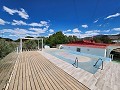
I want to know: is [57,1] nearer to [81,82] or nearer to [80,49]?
[80,49]

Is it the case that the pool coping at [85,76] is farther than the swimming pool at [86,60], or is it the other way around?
the swimming pool at [86,60]

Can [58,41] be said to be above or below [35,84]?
above

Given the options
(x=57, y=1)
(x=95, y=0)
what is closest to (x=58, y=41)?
(x=57, y=1)

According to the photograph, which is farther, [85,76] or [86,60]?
[86,60]

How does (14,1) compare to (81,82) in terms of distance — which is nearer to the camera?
(81,82)

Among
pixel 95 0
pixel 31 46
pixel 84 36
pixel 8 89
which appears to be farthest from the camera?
pixel 84 36

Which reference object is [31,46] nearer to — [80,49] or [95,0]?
[80,49]

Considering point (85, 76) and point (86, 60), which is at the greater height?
point (85, 76)

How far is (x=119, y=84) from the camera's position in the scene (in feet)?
14.0

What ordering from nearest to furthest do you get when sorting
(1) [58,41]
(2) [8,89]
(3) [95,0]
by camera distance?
(2) [8,89] < (3) [95,0] < (1) [58,41]

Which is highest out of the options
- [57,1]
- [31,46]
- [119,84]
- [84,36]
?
[57,1]

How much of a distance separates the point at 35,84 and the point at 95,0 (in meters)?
13.3

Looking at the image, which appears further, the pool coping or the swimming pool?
the swimming pool

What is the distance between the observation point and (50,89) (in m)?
3.60
